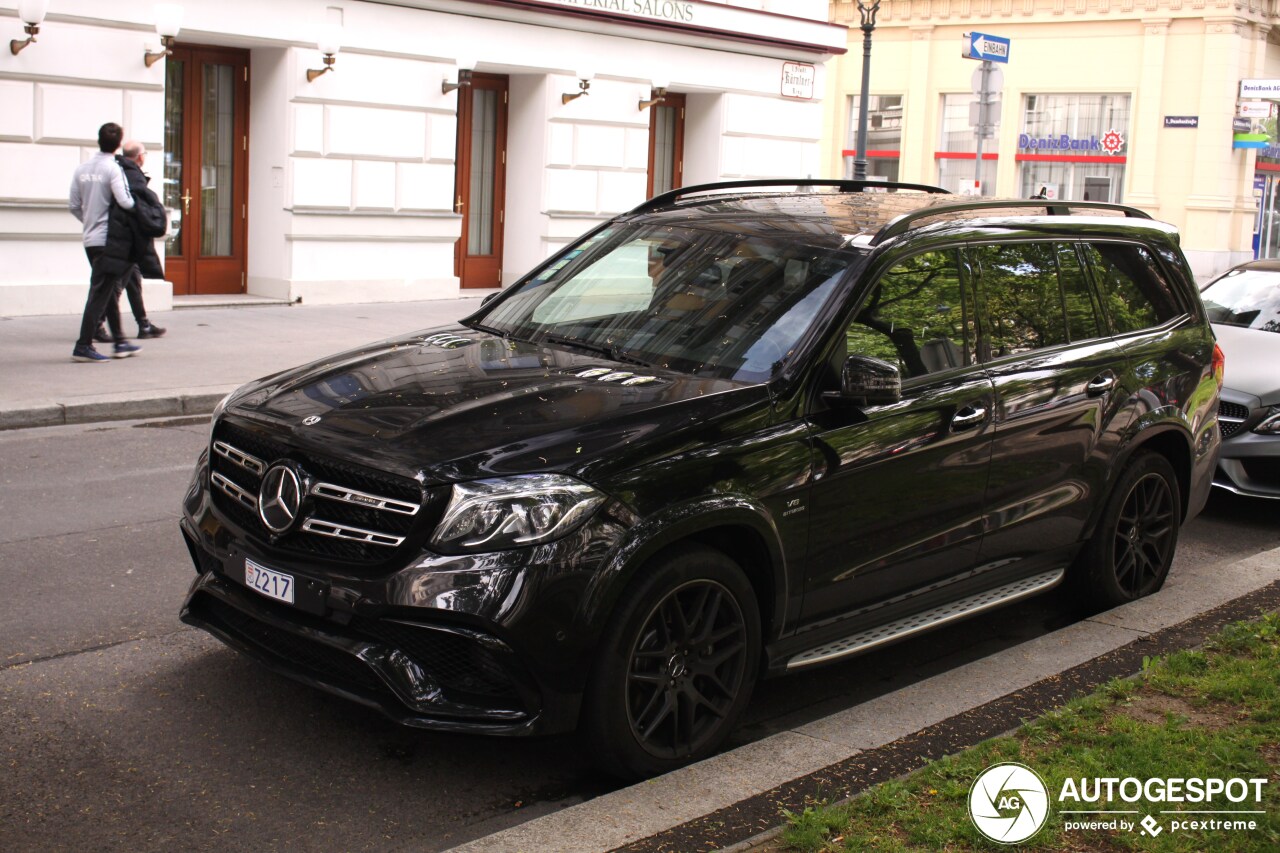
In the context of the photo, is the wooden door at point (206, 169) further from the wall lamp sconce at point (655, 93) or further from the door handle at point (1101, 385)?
the door handle at point (1101, 385)

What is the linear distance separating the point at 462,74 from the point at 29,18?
6.21m

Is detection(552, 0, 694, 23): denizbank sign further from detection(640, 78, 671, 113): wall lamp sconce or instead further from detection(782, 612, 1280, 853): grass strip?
detection(782, 612, 1280, 853): grass strip

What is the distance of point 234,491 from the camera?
4.71m

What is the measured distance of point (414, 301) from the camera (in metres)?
19.5

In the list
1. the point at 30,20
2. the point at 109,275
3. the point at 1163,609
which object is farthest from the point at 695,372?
the point at 30,20

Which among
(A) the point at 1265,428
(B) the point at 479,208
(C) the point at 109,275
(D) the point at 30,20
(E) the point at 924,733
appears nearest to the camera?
(E) the point at 924,733

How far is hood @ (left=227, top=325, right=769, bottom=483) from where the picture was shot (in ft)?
13.9

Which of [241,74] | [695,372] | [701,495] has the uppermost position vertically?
[241,74]

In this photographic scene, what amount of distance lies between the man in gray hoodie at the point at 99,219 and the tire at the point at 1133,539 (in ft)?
30.5

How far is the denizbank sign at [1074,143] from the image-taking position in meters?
39.3

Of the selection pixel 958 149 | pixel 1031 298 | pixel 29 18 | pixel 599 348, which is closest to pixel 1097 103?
pixel 958 149

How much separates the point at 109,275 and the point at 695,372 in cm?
908

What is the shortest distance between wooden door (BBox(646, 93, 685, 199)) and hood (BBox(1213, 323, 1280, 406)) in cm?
1466

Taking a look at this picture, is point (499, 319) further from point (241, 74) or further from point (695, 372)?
point (241, 74)
